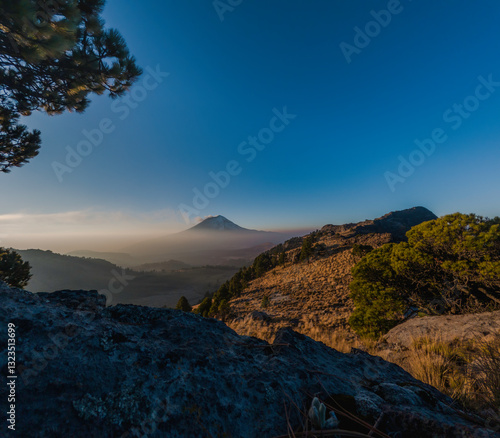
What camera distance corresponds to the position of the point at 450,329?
5.49 metres

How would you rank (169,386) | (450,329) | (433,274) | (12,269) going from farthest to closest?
(12,269)
(433,274)
(450,329)
(169,386)

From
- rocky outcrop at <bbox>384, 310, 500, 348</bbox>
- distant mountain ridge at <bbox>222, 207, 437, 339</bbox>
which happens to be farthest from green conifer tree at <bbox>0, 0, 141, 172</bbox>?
rocky outcrop at <bbox>384, 310, 500, 348</bbox>

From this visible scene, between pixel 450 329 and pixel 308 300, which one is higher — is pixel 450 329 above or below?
above

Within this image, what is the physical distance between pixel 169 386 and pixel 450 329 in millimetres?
7596

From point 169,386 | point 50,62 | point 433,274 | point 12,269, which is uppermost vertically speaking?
point 50,62

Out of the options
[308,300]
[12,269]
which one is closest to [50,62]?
[12,269]

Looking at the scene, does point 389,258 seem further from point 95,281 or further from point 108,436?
point 95,281

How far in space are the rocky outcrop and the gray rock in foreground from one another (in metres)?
4.39

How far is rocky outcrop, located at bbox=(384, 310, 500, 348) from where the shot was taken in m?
4.91

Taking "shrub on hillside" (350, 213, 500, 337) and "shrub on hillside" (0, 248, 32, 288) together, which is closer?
"shrub on hillside" (350, 213, 500, 337)

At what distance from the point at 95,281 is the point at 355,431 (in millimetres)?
163421

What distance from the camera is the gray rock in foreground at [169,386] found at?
1196mm

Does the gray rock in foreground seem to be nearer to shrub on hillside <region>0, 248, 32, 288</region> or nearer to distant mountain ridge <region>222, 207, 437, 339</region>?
distant mountain ridge <region>222, 207, 437, 339</region>

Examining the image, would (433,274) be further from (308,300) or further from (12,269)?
(12,269)
